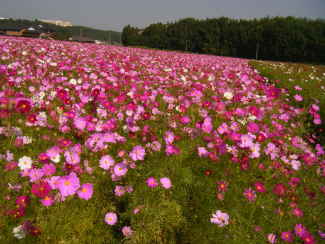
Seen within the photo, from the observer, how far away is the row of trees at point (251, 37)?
3412 centimetres

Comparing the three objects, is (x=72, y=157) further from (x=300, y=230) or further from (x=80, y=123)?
(x=300, y=230)

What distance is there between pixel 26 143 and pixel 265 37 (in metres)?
41.2

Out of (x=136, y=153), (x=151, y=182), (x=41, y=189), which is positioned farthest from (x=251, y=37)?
(x=41, y=189)

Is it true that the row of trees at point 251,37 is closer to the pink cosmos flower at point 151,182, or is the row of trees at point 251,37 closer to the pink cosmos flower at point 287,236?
the pink cosmos flower at point 287,236

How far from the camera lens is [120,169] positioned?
2545mm

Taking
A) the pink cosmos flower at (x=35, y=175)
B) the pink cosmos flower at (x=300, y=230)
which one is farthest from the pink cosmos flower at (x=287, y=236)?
the pink cosmos flower at (x=35, y=175)

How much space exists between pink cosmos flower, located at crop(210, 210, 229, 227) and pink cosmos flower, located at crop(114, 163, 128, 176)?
0.96 m

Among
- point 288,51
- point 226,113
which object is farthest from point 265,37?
point 226,113

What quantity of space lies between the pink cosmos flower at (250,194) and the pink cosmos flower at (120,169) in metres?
1.26

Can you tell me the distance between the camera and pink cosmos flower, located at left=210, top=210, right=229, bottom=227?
2.24 m

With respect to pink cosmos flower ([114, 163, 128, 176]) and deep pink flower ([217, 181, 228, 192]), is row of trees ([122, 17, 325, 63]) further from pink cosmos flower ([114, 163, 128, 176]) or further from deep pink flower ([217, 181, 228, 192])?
pink cosmos flower ([114, 163, 128, 176])

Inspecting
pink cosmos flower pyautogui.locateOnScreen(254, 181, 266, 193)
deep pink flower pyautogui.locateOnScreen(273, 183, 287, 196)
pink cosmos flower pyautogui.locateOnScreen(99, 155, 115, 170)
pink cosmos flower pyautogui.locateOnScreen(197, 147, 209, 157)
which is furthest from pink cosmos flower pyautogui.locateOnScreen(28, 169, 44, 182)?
deep pink flower pyautogui.locateOnScreen(273, 183, 287, 196)

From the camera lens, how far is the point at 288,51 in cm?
3525

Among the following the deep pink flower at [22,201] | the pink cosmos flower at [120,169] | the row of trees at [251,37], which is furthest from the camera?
the row of trees at [251,37]
